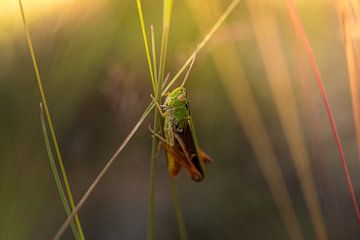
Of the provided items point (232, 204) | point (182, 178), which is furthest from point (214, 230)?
point (182, 178)

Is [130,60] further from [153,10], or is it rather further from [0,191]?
[0,191]

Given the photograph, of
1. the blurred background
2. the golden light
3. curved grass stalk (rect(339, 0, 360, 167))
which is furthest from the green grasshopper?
the golden light

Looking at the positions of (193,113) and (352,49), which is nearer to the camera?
(352,49)

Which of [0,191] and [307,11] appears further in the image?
[307,11]

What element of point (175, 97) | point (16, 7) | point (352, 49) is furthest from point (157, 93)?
point (16, 7)

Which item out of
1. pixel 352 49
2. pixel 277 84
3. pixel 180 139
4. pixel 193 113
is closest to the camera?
pixel 352 49

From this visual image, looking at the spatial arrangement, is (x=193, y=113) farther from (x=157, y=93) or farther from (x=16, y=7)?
(x=157, y=93)

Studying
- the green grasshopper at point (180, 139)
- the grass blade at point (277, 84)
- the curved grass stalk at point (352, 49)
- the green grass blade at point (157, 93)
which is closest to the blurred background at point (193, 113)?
the grass blade at point (277, 84)
